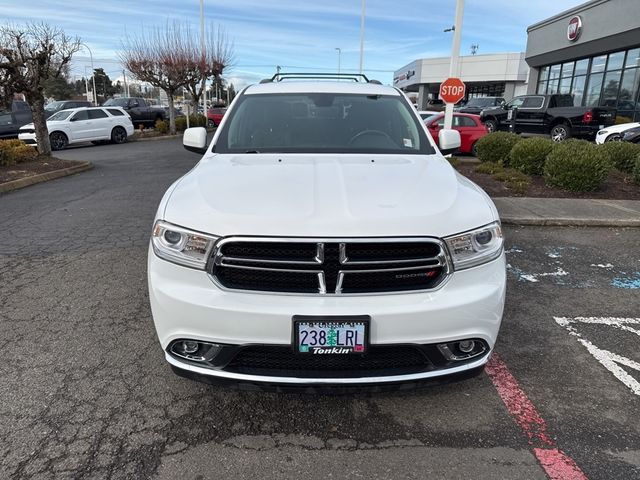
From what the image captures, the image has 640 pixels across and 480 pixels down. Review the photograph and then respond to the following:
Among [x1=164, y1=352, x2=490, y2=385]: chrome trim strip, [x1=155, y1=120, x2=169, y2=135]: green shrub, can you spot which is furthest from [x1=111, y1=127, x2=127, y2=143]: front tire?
[x1=164, y1=352, x2=490, y2=385]: chrome trim strip

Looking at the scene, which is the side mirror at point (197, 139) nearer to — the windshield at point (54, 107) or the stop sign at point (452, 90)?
the stop sign at point (452, 90)

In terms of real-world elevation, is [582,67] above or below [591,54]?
below

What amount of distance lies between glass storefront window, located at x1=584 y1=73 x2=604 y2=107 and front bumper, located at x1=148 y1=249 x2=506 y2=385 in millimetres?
24936

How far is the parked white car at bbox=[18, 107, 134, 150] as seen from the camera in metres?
17.8

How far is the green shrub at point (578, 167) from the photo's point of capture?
27.5ft

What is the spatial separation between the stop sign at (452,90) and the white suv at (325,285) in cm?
911

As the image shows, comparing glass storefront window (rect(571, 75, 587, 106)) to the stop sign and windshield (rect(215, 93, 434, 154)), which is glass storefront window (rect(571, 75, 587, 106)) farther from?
windshield (rect(215, 93, 434, 154))

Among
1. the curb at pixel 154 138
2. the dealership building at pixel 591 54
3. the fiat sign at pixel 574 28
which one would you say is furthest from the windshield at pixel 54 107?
the fiat sign at pixel 574 28

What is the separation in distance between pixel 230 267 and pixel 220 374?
1.71 ft

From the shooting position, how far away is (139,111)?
28.1m

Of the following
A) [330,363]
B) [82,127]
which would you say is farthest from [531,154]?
[82,127]

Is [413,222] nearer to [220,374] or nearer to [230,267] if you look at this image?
[230,267]

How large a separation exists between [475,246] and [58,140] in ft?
63.3

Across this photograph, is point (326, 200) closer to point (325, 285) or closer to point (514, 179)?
point (325, 285)
